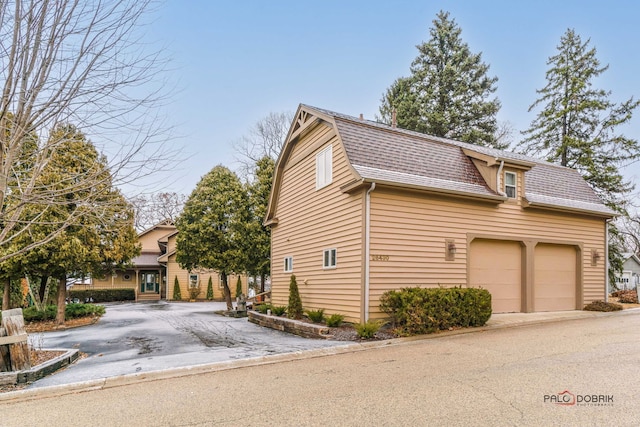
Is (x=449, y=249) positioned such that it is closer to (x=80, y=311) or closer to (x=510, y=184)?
(x=510, y=184)

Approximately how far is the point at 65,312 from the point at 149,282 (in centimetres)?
1720

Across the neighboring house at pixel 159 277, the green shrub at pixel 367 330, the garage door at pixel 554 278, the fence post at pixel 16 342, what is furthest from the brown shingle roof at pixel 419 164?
the neighboring house at pixel 159 277

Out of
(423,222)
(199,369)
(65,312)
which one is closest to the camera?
(199,369)

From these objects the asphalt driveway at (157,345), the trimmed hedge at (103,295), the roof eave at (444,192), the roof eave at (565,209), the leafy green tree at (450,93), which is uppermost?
the leafy green tree at (450,93)

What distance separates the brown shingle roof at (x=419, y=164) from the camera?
10594 millimetres

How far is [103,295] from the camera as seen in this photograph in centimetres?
3011

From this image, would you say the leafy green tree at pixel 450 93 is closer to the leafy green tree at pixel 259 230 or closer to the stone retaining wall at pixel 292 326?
the leafy green tree at pixel 259 230

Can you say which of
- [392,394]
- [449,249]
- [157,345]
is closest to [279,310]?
[157,345]

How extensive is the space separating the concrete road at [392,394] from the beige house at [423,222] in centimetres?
344

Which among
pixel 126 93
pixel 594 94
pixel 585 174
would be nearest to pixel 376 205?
pixel 126 93

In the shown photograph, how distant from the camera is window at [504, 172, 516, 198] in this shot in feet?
40.6

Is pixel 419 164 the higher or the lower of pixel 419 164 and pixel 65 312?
the higher

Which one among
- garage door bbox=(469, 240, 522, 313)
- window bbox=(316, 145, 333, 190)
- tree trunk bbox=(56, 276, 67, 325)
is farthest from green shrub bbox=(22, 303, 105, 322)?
garage door bbox=(469, 240, 522, 313)

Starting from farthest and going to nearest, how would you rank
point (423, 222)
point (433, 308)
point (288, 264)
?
point (288, 264) → point (423, 222) → point (433, 308)
